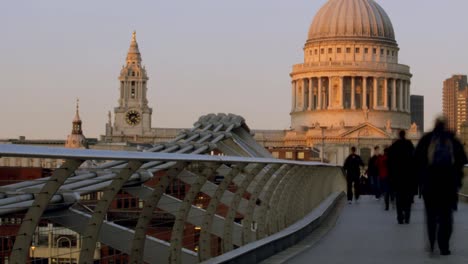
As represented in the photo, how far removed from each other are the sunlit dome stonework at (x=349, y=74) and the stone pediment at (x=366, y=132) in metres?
1.62

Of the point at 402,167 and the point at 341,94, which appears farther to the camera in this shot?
the point at 341,94

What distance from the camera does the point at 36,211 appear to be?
27.0 ft

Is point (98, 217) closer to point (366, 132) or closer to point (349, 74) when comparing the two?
point (366, 132)

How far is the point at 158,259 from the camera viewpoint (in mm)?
15719

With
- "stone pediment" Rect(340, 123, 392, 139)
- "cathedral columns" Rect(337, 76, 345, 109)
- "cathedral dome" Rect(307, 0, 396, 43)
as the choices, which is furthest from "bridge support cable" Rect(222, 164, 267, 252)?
"cathedral dome" Rect(307, 0, 396, 43)

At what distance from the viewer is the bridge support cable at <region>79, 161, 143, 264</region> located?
917cm

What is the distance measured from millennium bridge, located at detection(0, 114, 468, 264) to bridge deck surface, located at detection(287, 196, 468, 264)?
1 centimetres

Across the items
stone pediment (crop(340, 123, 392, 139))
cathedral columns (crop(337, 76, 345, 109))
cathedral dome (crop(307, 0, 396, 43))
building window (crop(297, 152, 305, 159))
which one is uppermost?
cathedral dome (crop(307, 0, 396, 43))

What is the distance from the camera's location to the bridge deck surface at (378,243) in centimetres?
1436

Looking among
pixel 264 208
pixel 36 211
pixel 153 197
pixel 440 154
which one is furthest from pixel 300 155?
pixel 36 211

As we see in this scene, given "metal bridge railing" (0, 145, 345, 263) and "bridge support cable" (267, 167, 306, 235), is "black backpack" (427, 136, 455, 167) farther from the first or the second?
"bridge support cable" (267, 167, 306, 235)

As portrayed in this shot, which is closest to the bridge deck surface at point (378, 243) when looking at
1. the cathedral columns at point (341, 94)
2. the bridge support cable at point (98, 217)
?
the bridge support cable at point (98, 217)

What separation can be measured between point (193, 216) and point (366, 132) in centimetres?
17735

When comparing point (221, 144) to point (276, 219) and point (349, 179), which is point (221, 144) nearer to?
point (349, 179)
